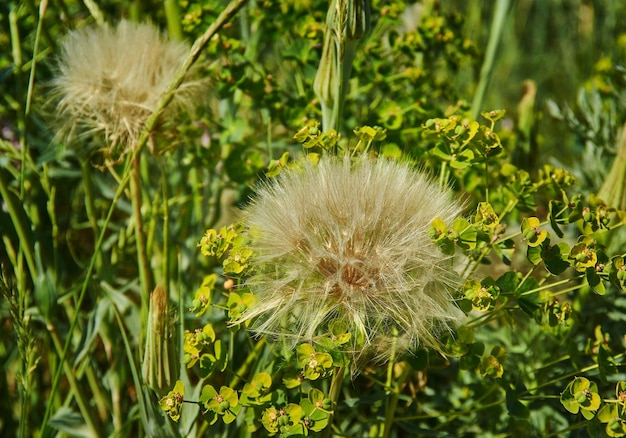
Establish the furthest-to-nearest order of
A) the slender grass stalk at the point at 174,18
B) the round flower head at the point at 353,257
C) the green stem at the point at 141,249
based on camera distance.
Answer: the slender grass stalk at the point at 174,18 < the green stem at the point at 141,249 < the round flower head at the point at 353,257

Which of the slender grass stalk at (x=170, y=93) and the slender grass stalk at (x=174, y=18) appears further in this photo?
the slender grass stalk at (x=174, y=18)

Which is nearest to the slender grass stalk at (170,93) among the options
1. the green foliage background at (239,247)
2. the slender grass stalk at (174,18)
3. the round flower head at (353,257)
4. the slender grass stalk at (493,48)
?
the green foliage background at (239,247)

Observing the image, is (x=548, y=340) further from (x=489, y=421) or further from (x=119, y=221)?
(x=119, y=221)

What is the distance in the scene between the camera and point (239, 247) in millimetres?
716

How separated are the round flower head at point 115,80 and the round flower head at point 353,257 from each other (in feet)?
1.04

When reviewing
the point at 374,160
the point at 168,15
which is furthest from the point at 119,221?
the point at 374,160

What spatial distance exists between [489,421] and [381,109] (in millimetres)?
465

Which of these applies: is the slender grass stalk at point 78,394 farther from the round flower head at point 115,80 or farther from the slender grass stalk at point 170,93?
the round flower head at point 115,80

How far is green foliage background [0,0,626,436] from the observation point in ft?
2.44

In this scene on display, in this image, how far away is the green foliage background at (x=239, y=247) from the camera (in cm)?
75

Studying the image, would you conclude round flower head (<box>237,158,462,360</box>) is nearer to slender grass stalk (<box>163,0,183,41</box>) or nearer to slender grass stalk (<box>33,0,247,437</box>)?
slender grass stalk (<box>33,0,247,437</box>)

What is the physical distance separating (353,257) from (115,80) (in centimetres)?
47

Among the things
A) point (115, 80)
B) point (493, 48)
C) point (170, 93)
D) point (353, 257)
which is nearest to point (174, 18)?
point (115, 80)

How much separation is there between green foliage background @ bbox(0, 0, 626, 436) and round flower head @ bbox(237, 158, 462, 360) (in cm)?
3
